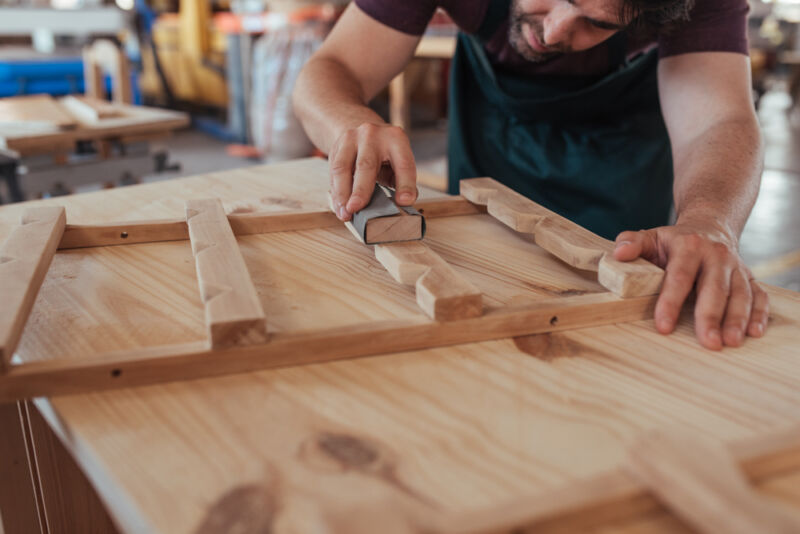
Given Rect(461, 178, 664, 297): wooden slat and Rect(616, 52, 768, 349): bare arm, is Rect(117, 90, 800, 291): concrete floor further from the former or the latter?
Rect(461, 178, 664, 297): wooden slat

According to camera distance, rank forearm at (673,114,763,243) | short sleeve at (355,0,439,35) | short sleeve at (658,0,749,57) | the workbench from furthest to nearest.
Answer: the workbench → short sleeve at (355,0,439,35) → short sleeve at (658,0,749,57) → forearm at (673,114,763,243)

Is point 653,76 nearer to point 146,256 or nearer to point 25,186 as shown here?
point 146,256

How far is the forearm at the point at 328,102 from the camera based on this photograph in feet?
3.78

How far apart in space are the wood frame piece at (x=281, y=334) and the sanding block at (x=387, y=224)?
0.02 m

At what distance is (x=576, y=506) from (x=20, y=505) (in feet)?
2.22

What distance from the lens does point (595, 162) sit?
1557 mm

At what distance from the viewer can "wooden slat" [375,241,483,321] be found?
653 mm

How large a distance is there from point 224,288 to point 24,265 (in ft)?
0.81

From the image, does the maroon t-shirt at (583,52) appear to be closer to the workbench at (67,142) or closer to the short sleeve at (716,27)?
the short sleeve at (716,27)

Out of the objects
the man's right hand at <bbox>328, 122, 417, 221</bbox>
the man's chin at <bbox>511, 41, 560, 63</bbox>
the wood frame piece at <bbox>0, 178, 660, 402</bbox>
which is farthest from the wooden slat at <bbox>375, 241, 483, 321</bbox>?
the man's chin at <bbox>511, 41, 560, 63</bbox>

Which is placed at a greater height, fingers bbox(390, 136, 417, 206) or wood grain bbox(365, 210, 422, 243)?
fingers bbox(390, 136, 417, 206)

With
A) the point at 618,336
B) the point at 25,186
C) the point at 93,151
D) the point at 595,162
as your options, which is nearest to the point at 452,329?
the point at 618,336

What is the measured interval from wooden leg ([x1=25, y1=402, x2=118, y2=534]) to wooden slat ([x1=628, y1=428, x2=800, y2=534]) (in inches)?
26.1

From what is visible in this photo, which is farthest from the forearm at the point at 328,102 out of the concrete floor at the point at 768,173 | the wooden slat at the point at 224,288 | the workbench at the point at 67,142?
the concrete floor at the point at 768,173
